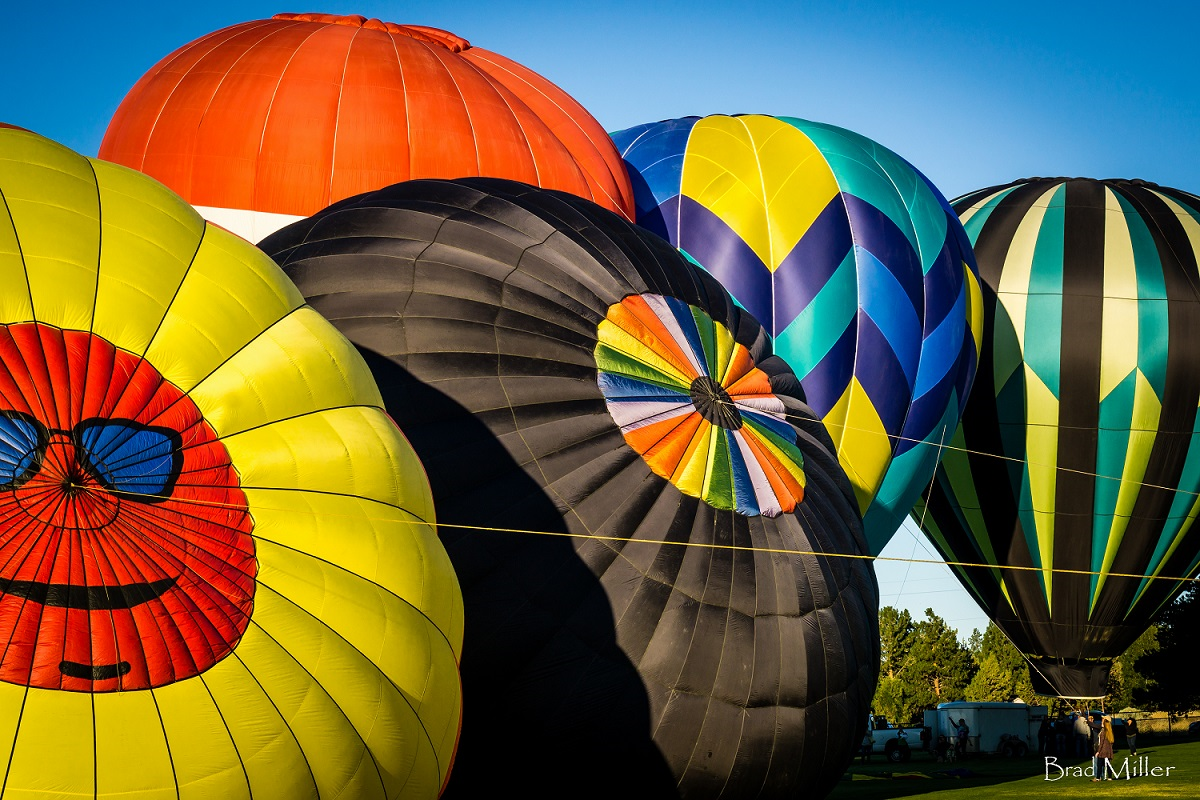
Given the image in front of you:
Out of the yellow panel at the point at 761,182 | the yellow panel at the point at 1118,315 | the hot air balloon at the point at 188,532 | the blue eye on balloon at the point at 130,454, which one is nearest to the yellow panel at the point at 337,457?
the hot air balloon at the point at 188,532

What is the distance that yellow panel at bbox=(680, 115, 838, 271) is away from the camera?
10.2m

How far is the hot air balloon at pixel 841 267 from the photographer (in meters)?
10.0

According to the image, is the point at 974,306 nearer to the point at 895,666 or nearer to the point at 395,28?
the point at 395,28

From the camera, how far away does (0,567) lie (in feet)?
12.1

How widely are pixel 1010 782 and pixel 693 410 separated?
567cm

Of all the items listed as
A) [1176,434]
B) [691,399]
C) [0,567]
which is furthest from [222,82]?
[1176,434]

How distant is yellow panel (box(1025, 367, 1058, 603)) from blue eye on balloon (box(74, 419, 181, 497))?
33.4 ft

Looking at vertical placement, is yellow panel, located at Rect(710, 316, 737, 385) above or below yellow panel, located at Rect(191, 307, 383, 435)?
above

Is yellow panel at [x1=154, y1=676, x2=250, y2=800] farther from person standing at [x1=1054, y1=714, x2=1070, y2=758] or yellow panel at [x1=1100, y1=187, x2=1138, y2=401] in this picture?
person standing at [x1=1054, y1=714, x2=1070, y2=758]

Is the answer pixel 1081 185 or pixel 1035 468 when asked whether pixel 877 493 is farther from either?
pixel 1081 185

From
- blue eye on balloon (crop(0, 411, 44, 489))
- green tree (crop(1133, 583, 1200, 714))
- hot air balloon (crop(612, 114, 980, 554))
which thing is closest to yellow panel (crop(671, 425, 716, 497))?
blue eye on balloon (crop(0, 411, 44, 489))

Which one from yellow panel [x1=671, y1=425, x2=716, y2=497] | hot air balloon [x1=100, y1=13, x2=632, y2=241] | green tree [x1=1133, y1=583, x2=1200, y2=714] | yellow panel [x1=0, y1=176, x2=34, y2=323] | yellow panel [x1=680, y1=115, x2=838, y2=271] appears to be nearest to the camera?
yellow panel [x1=0, y1=176, x2=34, y2=323]

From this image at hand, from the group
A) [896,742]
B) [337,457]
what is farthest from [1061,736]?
[337,457]

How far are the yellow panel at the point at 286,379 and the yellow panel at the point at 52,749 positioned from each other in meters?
0.95
